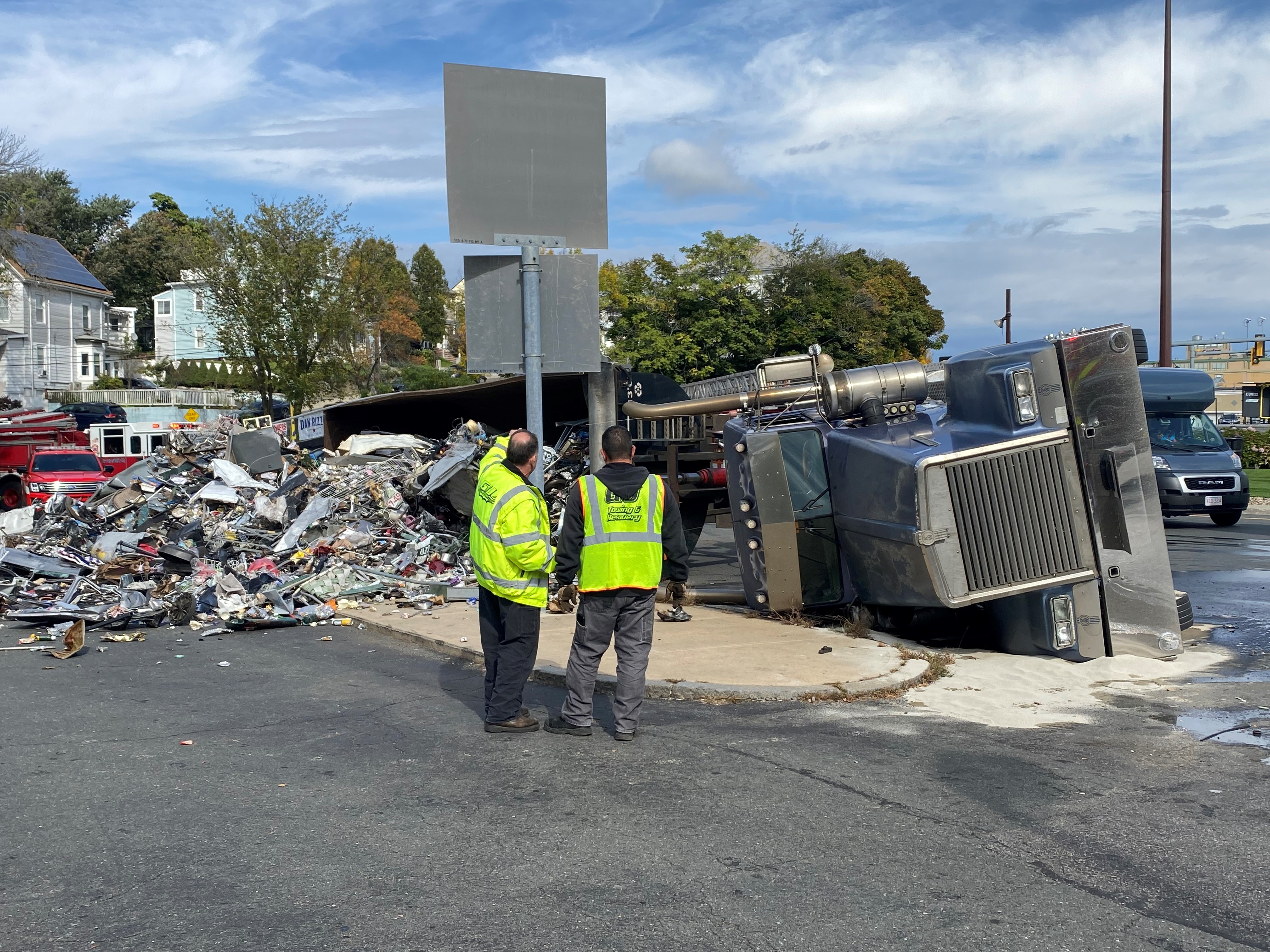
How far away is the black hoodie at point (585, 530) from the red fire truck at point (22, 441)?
24411 millimetres

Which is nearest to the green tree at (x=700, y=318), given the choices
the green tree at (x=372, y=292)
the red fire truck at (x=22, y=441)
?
the green tree at (x=372, y=292)

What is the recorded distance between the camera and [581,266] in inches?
327

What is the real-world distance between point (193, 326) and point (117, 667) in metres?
72.0

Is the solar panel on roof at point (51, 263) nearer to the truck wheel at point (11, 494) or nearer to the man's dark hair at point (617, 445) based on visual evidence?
the truck wheel at point (11, 494)

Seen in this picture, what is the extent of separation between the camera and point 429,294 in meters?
91.2

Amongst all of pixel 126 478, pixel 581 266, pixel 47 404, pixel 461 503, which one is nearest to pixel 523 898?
pixel 581 266

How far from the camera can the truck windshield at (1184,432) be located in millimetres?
20297

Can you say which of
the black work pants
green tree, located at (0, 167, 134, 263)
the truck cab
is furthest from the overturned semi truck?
green tree, located at (0, 167, 134, 263)

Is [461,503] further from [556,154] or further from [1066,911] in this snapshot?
[1066,911]

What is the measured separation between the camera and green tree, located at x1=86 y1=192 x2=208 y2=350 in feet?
268

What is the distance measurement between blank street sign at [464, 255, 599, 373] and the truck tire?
73.6 feet

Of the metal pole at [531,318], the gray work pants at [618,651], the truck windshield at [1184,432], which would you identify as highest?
the metal pole at [531,318]

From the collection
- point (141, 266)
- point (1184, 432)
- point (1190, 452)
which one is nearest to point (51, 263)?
point (141, 266)

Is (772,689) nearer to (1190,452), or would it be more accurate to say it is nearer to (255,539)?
(255,539)
